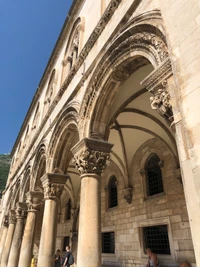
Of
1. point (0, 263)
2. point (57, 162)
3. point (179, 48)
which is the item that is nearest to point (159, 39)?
point (179, 48)

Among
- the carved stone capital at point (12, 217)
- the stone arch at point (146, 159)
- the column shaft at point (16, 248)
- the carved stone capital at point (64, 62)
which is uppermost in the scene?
the carved stone capital at point (64, 62)

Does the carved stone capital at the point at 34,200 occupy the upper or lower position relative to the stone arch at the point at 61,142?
lower

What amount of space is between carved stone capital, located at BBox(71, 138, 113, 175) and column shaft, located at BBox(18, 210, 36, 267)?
15.9 feet

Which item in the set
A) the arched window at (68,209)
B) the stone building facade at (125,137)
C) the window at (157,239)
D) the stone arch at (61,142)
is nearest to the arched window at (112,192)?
the stone building facade at (125,137)

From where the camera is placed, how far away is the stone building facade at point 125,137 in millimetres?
2342

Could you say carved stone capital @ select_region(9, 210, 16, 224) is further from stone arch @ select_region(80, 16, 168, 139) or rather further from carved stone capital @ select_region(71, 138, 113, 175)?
stone arch @ select_region(80, 16, 168, 139)

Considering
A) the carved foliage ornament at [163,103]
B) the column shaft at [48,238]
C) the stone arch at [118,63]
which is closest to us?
the carved foliage ornament at [163,103]

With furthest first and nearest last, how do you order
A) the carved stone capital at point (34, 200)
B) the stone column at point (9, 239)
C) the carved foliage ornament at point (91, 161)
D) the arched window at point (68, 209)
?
1. the arched window at point (68, 209)
2. the stone column at point (9, 239)
3. the carved stone capital at point (34, 200)
4. the carved foliage ornament at point (91, 161)

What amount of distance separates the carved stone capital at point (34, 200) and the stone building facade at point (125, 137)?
0.04m

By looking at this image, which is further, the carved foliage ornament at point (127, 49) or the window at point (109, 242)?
the window at point (109, 242)

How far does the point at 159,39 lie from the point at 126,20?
4.91ft

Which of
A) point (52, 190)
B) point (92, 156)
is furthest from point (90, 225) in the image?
point (52, 190)

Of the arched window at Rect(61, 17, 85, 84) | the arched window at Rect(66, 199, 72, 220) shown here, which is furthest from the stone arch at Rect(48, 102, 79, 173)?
the arched window at Rect(66, 199, 72, 220)

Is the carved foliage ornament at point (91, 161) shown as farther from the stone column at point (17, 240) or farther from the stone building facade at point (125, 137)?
the stone column at point (17, 240)
